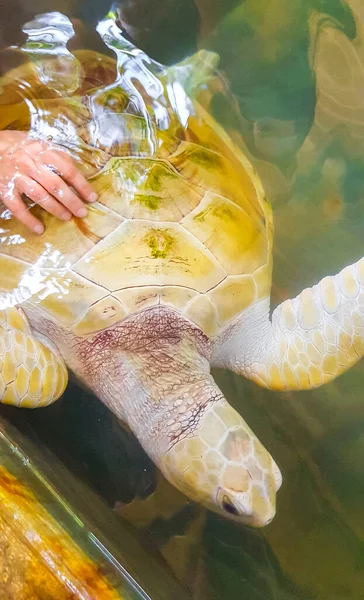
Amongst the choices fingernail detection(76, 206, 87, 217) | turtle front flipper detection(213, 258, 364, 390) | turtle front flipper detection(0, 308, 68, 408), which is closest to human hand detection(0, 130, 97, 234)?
fingernail detection(76, 206, 87, 217)

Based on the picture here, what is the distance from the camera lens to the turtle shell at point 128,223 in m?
1.04

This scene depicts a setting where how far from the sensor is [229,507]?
0.93 m

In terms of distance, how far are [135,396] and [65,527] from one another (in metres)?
0.29

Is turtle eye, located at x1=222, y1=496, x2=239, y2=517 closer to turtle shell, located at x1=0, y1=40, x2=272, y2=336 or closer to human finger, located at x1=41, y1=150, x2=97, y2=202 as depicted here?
turtle shell, located at x1=0, y1=40, x2=272, y2=336

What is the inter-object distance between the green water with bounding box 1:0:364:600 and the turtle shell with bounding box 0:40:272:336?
29cm

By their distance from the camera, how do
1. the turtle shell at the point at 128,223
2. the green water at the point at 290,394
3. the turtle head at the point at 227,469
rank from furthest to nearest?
the green water at the point at 290,394 < the turtle shell at the point at 128,223 < the turtle head at the point at 227,469

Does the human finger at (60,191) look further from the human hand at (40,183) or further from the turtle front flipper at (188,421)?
the turtle front flipper at (188,421)

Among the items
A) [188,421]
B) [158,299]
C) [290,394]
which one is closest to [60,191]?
[158,299]

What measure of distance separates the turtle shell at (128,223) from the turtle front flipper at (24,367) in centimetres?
6

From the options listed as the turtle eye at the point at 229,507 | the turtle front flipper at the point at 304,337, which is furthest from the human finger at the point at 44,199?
the turtle eye at the point at 229,507

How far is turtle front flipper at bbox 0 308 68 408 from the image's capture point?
3.22ft

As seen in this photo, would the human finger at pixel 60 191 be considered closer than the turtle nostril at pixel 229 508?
No

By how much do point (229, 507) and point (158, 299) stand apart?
1.40 feet

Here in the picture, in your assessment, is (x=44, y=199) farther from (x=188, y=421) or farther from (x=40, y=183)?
(x=188, y=421)
